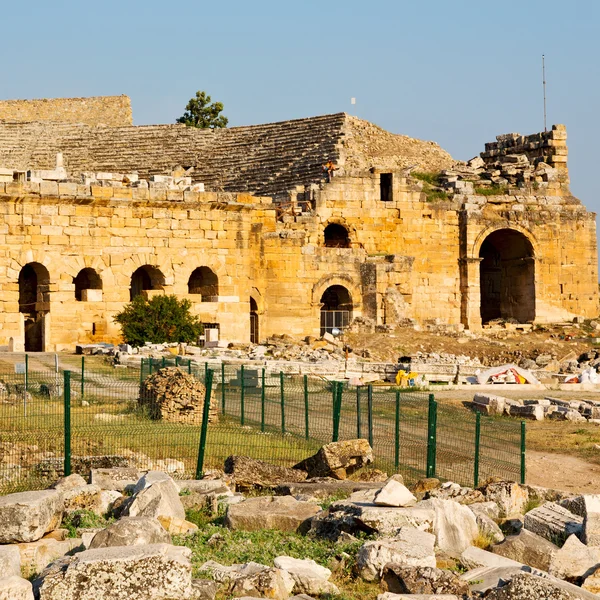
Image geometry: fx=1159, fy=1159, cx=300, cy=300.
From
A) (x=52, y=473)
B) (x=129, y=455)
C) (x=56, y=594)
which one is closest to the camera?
(x=56, y=594)

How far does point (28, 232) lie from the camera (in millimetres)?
27516

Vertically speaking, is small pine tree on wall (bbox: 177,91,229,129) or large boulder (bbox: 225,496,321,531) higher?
small pine tree on wall (bbox: 177,91,229,129)

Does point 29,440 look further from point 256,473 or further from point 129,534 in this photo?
point 129,534

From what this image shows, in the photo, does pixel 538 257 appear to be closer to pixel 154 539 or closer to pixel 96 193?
pixel 96 193

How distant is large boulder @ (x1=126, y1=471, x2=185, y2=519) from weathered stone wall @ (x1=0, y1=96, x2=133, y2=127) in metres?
38.1

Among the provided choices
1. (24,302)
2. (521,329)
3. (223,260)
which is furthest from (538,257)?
(24,302)

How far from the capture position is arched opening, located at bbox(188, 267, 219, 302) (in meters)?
29.7

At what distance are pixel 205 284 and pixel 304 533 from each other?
20852 mm

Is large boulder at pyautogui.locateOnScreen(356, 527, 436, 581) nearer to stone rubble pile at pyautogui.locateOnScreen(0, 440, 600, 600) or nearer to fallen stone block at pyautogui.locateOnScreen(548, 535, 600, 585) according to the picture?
stone rubble pile at pyautogui.locateOnScreen(0, 440, 600, 600)

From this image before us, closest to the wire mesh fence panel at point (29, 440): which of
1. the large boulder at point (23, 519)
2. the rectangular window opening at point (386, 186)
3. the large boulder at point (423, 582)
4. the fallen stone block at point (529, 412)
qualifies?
the large boulder at point (23, 519)

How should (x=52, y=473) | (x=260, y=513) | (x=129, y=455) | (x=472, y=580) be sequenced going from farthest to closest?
(x=129, y=455)
(x=52, y=473)
(x=260, y=513)
(x=472, y=580)

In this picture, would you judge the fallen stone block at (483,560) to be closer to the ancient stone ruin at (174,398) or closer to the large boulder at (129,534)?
the large boulder at (129,534)

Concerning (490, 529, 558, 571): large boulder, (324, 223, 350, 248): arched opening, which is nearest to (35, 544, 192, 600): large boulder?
(490, 529, 558, 571): large boulder

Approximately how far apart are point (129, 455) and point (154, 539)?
392cm
